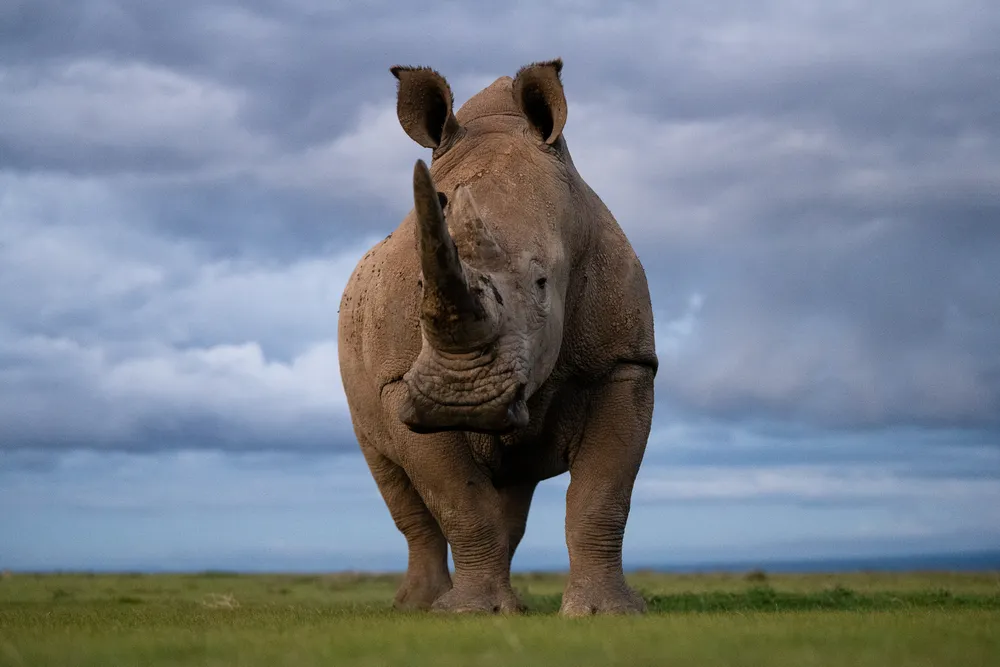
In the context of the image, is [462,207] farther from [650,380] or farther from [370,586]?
[370,586]

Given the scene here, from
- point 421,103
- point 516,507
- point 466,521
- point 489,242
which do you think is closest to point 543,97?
point 421,103

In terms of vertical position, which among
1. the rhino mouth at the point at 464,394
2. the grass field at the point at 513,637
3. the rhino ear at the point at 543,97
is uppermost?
the rhino ear at the point at 543,97

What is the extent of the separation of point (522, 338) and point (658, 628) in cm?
177

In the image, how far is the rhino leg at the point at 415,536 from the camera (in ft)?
33.8

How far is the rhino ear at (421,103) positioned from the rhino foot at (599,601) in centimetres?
294

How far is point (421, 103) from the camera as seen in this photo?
28.0 ft

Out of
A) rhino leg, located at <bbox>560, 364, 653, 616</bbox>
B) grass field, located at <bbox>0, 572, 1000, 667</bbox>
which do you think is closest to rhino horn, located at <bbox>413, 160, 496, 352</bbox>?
grass field, located at <bbox>0, 572, 1000, 667</bbox>

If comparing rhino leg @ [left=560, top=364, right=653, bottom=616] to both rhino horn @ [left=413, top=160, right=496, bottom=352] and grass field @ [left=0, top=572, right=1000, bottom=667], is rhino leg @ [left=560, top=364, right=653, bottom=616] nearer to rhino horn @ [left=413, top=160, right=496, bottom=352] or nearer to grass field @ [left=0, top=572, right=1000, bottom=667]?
grass field @ [left=0, top=572, right=1000, bottom=667]

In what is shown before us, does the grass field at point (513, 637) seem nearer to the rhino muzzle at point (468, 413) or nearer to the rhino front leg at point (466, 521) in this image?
the rhino front leg at point (466, 521)

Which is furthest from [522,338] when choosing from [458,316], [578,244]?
[578,244]

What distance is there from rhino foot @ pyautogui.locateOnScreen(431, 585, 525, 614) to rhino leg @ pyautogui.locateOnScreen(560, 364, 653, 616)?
1.29 feet

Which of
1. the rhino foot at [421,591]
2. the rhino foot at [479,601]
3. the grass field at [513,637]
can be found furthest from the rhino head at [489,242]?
the rhino foot at [421,591]

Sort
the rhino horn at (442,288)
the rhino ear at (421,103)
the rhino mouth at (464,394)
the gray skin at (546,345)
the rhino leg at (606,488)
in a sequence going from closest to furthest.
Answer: the rhino horn at (442,288) → the rhino mouth at (464,394) → the gray skin at (546,345) → the rhino leg at (606,488) → the rhino ear at (421,103)

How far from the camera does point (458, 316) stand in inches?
251
